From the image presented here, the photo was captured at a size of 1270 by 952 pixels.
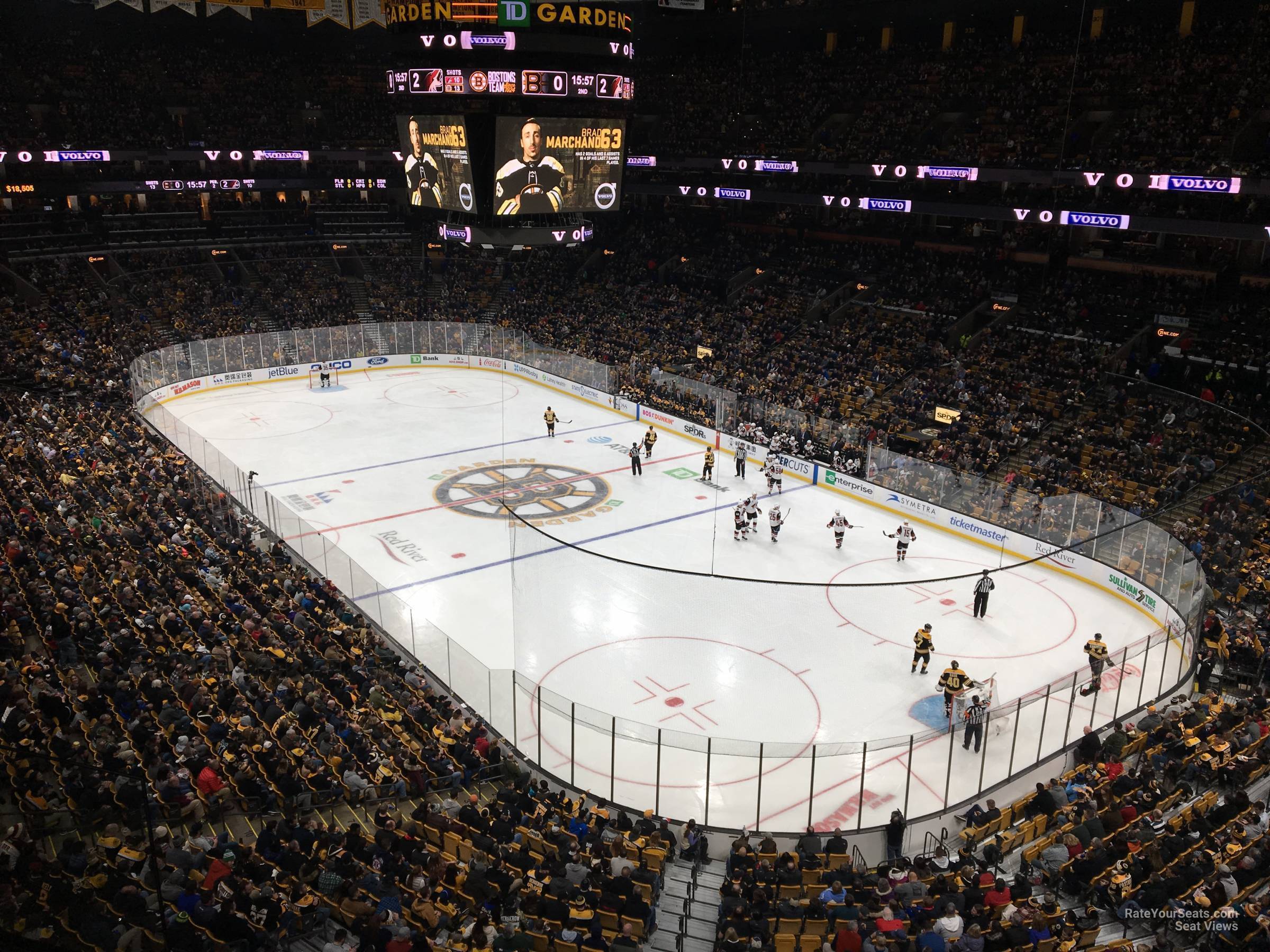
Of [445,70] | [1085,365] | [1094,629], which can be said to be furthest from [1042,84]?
[1094,629]

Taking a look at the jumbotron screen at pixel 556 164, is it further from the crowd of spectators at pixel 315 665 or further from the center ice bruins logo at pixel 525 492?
the crowd of spectators at pixel 315 665

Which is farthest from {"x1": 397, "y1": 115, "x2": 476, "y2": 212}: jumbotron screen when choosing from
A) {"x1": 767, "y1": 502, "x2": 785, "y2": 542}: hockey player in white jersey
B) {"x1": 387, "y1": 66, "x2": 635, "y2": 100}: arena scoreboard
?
{"x1": 767, "y1": 502, "x2": 785, "y2": 542}: hockey player in white jersey

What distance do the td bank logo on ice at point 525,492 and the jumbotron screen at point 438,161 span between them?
786cm

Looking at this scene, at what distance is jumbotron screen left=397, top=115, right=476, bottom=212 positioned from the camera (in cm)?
2681

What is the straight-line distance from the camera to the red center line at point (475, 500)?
2566 cm

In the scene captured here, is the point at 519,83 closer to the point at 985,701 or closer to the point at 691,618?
the point at 691,618

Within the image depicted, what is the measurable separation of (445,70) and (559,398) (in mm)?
16203

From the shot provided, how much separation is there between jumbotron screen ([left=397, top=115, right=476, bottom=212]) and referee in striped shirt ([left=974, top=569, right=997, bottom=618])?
15.9m

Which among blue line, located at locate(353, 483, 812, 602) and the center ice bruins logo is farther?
the center ice bruins logo

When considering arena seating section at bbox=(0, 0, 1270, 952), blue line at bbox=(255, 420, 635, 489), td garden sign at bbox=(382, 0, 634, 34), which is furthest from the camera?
blue line at bbox=(255, 420, 635, 489)

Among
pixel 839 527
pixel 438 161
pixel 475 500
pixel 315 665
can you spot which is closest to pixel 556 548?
pixel 315 665

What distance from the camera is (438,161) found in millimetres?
28062

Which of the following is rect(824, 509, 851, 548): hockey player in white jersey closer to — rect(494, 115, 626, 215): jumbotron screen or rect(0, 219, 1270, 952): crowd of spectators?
rect(0, 219, 1270, 952): crowd of spectators

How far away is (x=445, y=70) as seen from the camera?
90.2 ft
